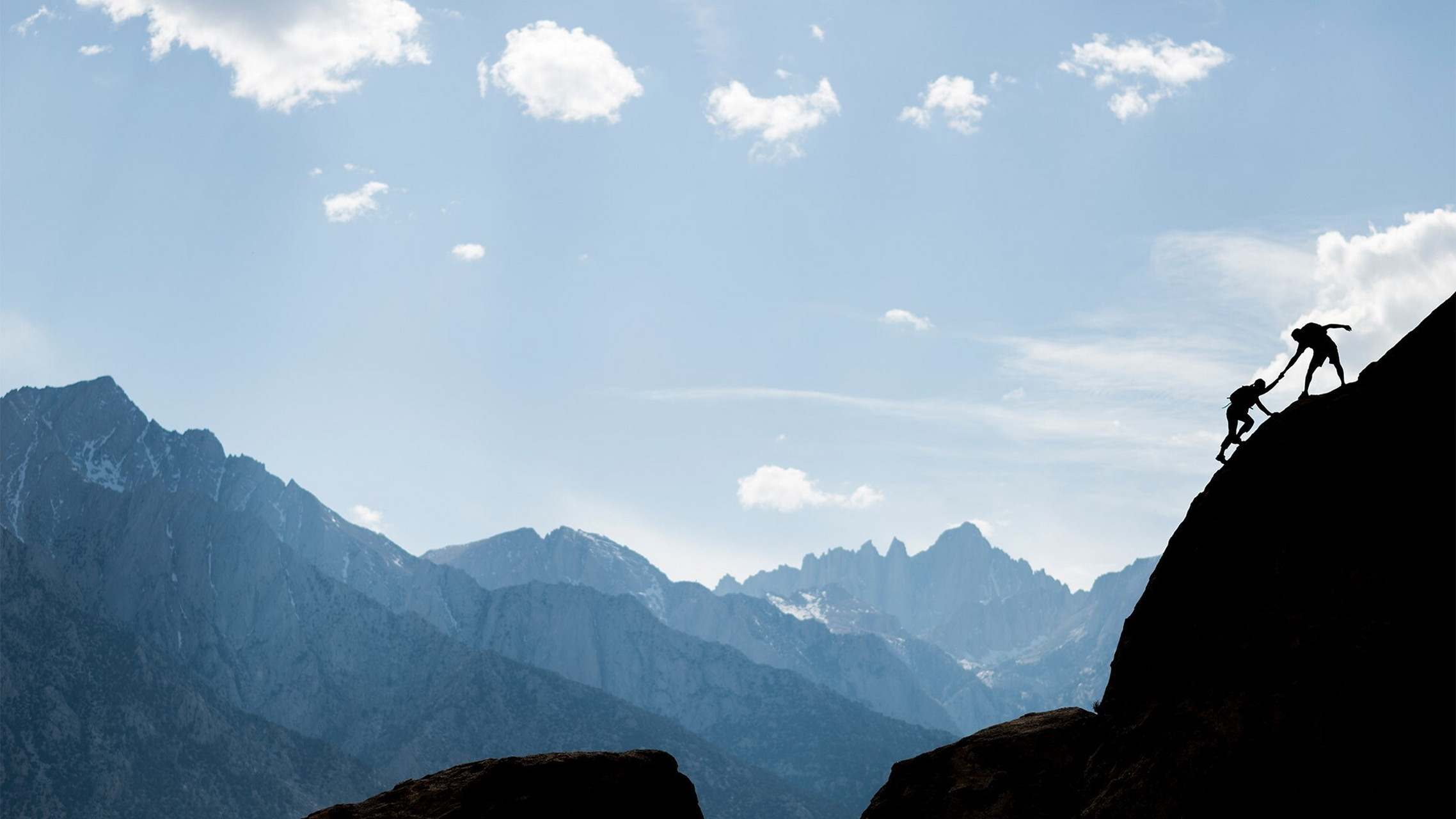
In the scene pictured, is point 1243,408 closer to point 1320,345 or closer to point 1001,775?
point 1320,345

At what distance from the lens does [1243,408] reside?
85.5 feet

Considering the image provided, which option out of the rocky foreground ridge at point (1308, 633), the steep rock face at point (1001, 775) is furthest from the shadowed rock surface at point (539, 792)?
the rocky foreground ridge at point (1308, 633)

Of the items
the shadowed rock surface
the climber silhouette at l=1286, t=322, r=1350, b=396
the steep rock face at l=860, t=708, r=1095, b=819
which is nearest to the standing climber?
the climber silhouette at l=1286, t=322, r=1350, b=396

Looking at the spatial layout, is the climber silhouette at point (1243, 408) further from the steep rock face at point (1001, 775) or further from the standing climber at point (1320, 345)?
the steep rock face at point (1001, 775)

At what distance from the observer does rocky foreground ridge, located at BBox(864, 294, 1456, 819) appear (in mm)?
18406

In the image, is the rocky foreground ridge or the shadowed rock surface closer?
the rocky foreground ridge

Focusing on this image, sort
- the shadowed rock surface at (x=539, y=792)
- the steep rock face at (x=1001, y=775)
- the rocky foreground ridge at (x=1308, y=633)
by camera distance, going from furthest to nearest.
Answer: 1. the steep rock face at (x=1001, y=775)
2. the shadowed rock surface at (x=539, y=792)
3. the rocky foreground ridge at (x=1308, y=633)

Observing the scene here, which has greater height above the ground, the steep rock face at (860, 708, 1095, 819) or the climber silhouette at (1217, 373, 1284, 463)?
the climber silhouette at (1217, 373, 1284, 463)

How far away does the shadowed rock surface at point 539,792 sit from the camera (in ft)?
75.6

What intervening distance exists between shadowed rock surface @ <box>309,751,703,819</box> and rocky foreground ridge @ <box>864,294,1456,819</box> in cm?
874

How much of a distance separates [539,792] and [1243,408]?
60.6 feet

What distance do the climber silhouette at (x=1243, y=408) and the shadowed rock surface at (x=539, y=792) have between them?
1560cm

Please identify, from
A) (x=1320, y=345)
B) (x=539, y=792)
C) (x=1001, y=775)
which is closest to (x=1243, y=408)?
(x=1320, y=345)

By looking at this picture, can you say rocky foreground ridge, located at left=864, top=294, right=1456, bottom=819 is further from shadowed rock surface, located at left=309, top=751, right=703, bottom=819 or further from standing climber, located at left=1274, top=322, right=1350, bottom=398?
shadowed rock surface, located at left=309, top=751, right=703, bottom=819
